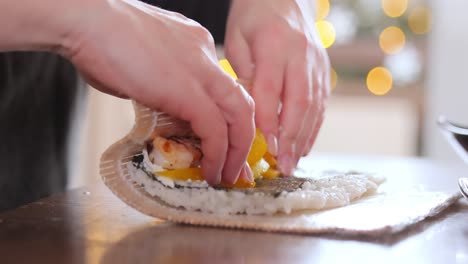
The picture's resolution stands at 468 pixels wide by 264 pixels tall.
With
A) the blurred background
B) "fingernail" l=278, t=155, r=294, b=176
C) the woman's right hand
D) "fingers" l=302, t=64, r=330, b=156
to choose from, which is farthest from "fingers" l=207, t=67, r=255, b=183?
the blurred background

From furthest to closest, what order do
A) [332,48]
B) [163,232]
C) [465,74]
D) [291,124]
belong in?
1. [332,48]
2. [465,74]
3. [291,124]
4. [163,232]

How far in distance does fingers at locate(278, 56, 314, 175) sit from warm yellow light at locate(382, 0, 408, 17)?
2.27m

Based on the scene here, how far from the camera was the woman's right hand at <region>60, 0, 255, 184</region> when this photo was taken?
74 centimetres

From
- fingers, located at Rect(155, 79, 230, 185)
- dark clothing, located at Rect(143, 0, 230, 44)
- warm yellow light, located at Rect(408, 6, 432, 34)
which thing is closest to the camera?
fingers, located at Rect(155, 79, 230, 185)

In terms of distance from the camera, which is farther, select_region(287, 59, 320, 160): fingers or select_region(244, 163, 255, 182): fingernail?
select_region(287, 59, 320, 160): fingers

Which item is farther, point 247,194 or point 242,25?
point 242,25

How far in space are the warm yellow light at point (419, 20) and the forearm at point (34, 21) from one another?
2.59 m

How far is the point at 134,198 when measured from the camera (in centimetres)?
79

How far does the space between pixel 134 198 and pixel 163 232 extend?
70 mm

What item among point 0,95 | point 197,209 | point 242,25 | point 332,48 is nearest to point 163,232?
point 197,209

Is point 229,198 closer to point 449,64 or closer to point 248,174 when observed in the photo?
point 248,174

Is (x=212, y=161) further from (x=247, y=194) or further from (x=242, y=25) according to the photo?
(x=242, y=25)

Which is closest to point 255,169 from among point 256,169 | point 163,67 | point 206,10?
point 256,169

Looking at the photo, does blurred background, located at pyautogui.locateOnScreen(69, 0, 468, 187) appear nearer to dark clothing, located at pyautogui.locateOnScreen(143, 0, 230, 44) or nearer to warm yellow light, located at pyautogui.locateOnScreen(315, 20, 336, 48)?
warm yellow light, located at pyautogui.locateOnScreen(315, 20, 336, 48)
